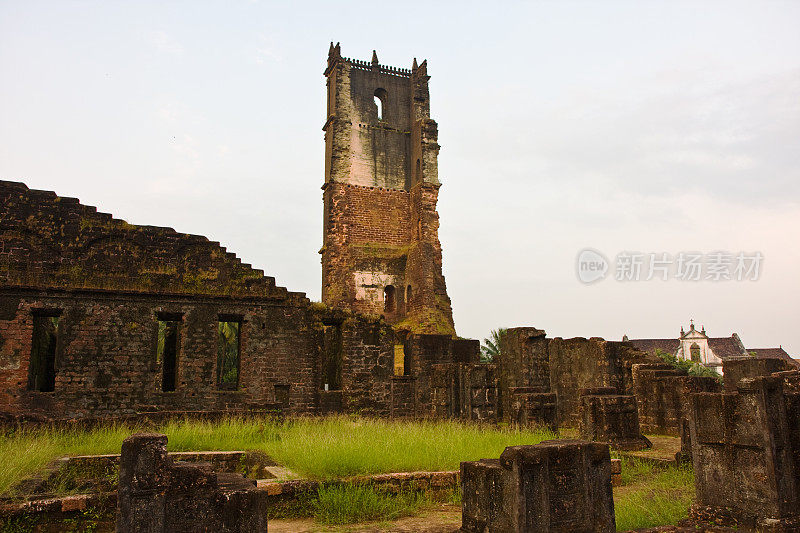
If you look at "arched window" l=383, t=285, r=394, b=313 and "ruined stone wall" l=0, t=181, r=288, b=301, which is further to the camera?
"arched window" l=383, t=285, r=394, b=313

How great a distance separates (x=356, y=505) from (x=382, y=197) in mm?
23024

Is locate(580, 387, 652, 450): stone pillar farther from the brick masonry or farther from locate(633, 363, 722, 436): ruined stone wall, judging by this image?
the brick masonry

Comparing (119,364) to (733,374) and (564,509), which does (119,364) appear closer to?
(564,509)

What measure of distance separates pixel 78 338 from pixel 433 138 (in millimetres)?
19365

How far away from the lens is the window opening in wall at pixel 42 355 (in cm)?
1452

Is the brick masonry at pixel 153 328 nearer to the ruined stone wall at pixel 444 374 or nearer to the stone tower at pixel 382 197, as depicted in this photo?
the ruined stone wall at pixel 444 374

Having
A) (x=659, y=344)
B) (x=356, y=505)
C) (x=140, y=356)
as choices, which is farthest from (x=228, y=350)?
(x=659, y=344)

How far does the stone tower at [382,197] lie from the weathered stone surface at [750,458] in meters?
20.5

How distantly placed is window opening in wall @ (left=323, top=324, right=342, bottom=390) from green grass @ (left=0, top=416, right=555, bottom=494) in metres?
5.44

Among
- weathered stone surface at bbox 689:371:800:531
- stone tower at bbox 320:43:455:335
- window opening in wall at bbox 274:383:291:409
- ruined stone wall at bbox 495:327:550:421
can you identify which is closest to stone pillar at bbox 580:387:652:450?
ruined stone wall at bbox 495:327:550:421

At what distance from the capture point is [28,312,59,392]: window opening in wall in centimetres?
1452

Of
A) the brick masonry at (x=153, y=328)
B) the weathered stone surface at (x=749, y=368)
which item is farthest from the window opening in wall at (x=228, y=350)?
the weathered stone surface at (x=749, y=368)

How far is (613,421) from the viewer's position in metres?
9.65

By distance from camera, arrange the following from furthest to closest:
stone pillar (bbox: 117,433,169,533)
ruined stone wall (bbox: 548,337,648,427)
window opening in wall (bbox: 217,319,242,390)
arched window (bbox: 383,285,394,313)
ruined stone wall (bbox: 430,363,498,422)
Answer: window opening in wall (bbox: 217,319,242,390)
arched window (bbox: 383,285,394,313)
ruined stone wall (bbox: 548,337,648,427)
ruined stone wall (bbox: 430,363,498,422)
stone pillar (bbox: 117,433,169,533)
